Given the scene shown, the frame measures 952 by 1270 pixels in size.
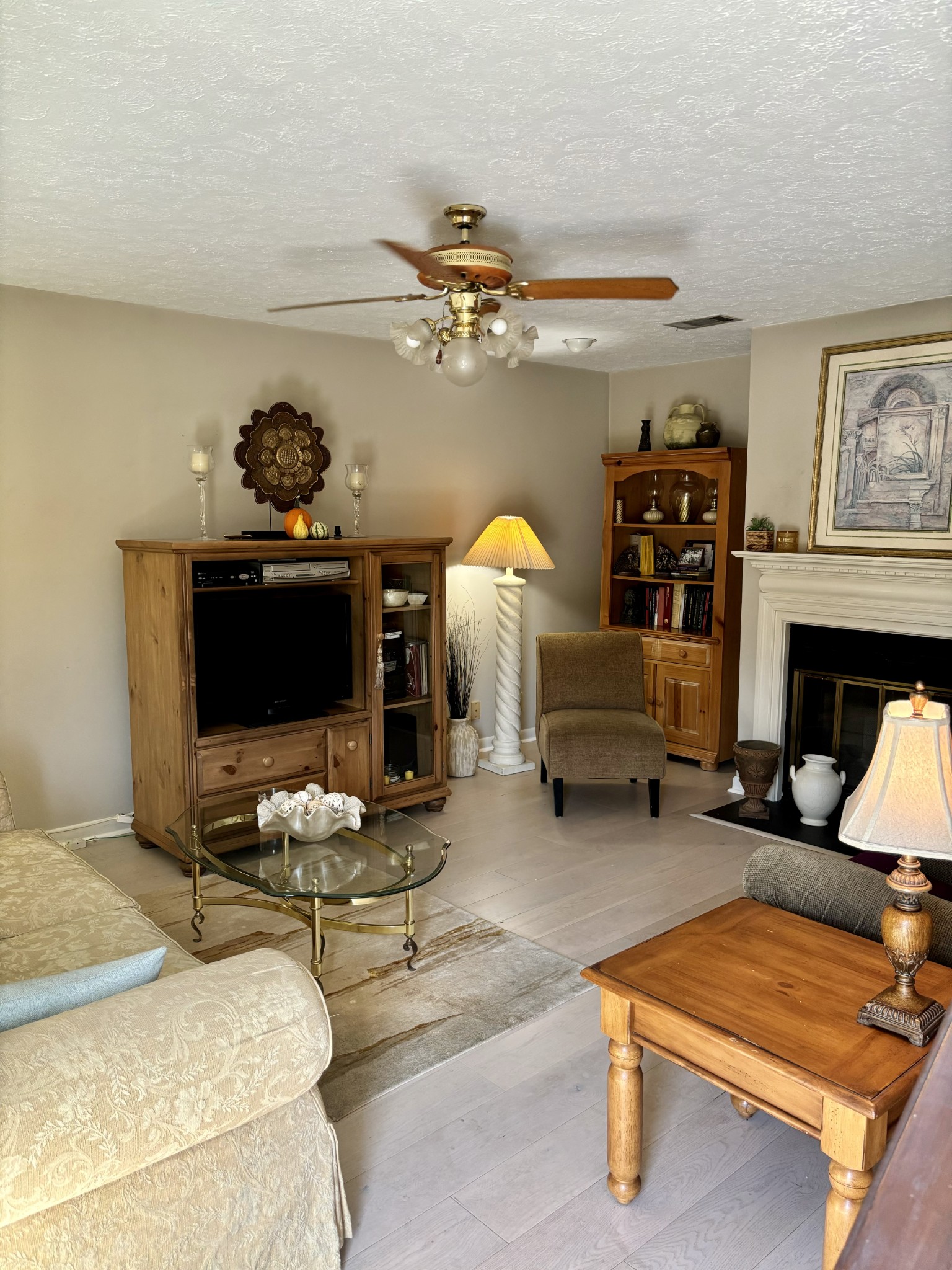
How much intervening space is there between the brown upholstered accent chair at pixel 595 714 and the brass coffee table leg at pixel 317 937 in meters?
1.92

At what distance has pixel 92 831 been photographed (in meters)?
4.20

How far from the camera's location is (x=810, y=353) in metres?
4.48

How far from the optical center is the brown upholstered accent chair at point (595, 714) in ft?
15.1

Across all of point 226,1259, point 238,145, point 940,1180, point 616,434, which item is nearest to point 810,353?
point 616,434

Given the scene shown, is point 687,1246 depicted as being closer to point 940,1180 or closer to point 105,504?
point 940,1180

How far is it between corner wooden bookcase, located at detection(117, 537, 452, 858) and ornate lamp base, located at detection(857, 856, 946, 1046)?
94.4 inches

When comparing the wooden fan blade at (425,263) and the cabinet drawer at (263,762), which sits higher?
the wooden fan blade at (425,263)

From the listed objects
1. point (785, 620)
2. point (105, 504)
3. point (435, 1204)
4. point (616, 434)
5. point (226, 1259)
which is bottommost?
point (435, 1204)

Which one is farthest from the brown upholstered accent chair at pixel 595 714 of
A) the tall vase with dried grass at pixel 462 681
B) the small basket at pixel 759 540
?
the small basket at pixel 759 540

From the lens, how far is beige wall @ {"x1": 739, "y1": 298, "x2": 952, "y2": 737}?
4.44m

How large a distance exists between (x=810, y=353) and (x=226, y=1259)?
428cm

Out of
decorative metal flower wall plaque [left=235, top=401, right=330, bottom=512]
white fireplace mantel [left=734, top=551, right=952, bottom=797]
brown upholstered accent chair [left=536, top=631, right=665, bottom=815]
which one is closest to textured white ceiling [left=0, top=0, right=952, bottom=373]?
decorative metal flower wall plaque [left=235, top=401, right=330, bottom=512]

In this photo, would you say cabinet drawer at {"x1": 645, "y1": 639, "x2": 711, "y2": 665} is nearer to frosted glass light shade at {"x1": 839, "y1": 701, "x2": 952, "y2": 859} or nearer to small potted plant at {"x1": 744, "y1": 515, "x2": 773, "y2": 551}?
small potted plant at {"x1": 744, "y1": 515, "x2": 773, "y2": 551}

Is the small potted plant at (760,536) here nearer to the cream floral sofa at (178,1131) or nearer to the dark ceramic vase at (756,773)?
the dark ceramic vase at (756,773)
